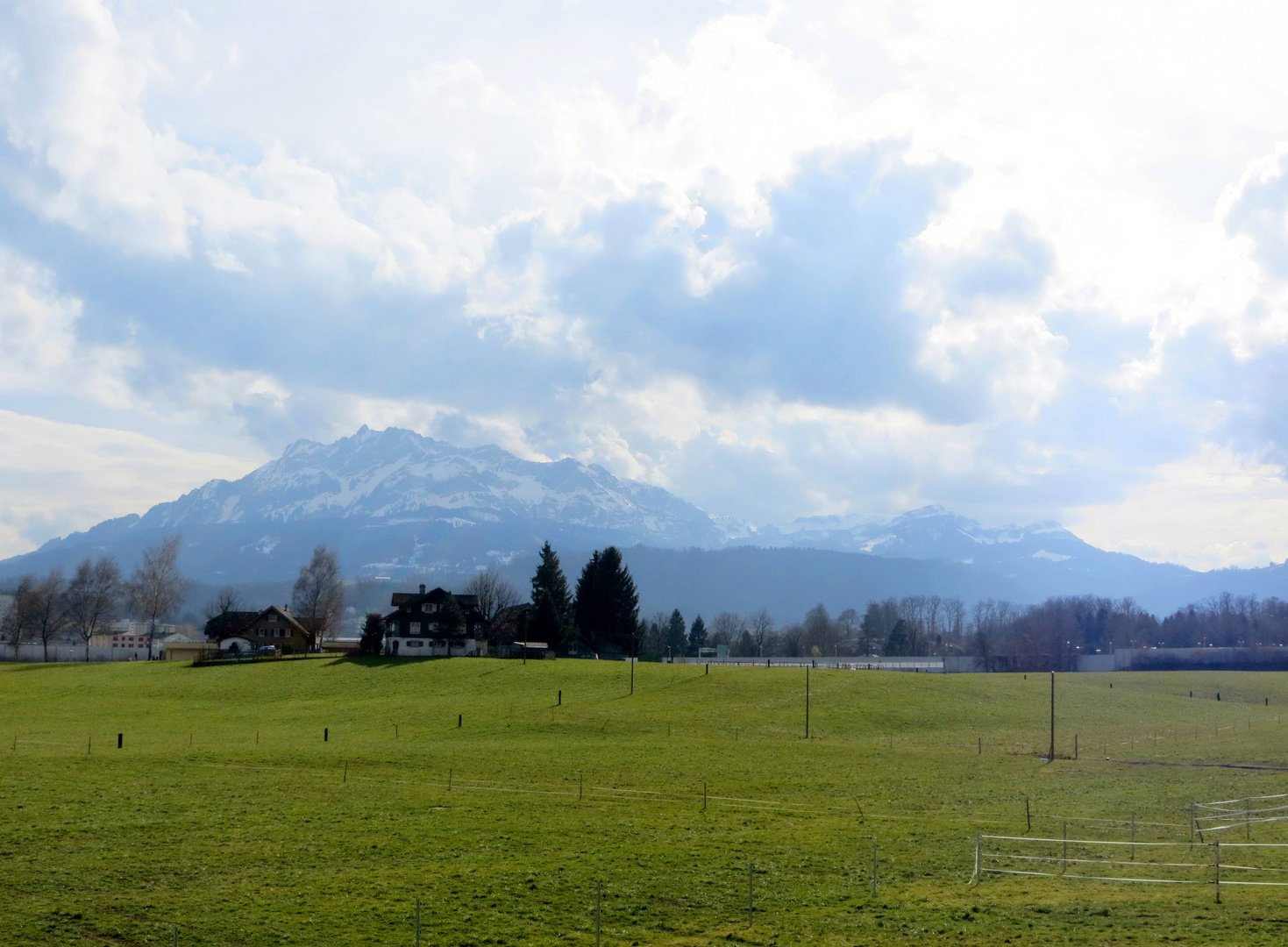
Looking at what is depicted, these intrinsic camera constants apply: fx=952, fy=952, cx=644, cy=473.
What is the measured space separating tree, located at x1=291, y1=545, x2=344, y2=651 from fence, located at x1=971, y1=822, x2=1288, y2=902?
453 ft

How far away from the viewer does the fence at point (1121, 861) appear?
3353 centimetres

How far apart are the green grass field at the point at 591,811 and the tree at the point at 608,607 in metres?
55.6

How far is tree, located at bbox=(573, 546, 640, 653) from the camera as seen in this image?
15575 centimetres

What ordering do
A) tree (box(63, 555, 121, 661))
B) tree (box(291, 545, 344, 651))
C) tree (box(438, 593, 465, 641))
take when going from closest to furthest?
tree (box(438, 593, 465, 641)) → tree (box(63, 555, 121, 661)) → tree (box(291, 545, 344, 651))

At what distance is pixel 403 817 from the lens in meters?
43.5

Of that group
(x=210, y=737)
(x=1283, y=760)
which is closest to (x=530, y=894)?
(x=210, y=737)

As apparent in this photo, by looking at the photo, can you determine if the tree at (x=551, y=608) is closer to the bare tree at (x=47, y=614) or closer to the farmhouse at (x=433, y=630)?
the farmhouse at (x=433, y=630)

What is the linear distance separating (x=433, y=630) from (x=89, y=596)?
7055 centimetres

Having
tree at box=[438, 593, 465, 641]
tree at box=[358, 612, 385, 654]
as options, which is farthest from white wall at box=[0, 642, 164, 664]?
tree at box=[438, 593, 465, 641]

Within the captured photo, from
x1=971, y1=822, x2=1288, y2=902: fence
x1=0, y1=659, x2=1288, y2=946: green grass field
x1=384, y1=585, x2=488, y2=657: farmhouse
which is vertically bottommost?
x1=0, y1=659, x2=1288, y2=946: green grass field

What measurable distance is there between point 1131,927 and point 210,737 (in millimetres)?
67025

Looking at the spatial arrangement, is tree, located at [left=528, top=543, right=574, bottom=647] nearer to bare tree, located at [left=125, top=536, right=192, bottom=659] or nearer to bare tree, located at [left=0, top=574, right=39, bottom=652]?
bare tree, located at [left=125, top=536, right=192, bottom=659]

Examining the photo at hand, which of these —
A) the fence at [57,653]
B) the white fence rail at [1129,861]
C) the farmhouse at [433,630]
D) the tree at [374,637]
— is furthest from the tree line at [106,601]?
the white fence rail at [1129,861]

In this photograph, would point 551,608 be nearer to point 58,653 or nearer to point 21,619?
point 21,619
